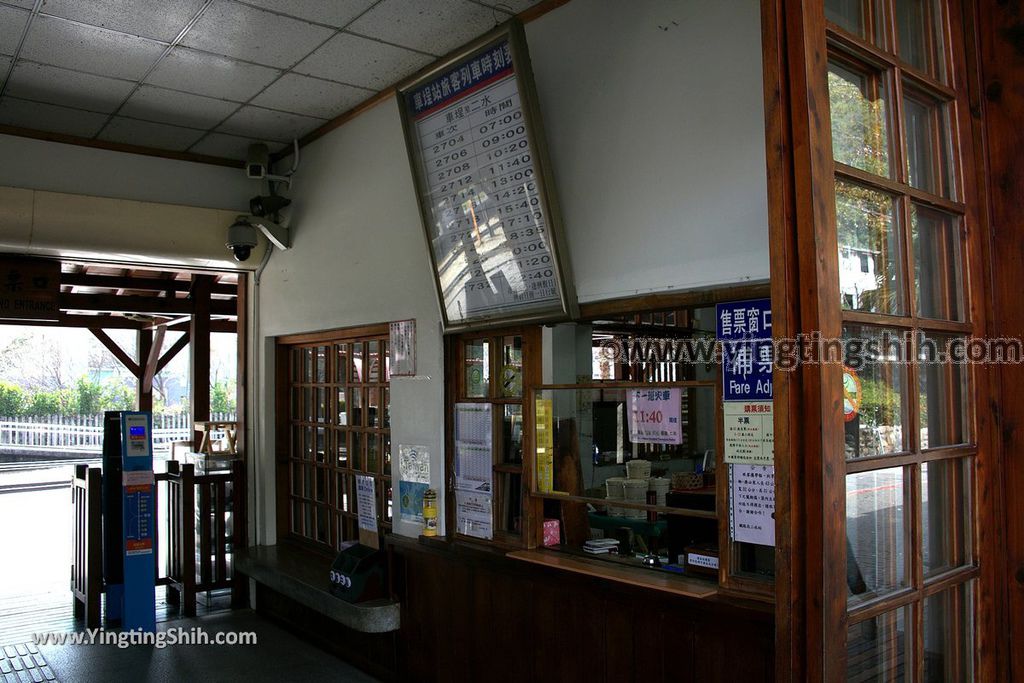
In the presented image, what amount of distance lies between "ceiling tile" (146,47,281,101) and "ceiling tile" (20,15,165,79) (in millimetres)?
85

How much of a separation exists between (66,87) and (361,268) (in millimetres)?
1829

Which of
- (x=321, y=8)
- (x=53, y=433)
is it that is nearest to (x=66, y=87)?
(x=321, y=8)

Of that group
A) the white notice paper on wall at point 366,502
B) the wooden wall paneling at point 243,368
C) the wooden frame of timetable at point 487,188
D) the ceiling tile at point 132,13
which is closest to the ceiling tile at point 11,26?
the ceiling tile at point 132,13

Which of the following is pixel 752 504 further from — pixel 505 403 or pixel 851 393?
pixel 505 403

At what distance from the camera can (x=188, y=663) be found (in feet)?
15.1

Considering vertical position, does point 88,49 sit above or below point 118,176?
above

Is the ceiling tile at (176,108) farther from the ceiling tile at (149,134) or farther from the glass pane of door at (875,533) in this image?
the glass pane of door at (875,533)

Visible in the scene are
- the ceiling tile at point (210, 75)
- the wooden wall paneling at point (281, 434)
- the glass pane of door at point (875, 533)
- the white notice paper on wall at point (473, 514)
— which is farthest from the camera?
the wooden wall paneling at point (281, 434)

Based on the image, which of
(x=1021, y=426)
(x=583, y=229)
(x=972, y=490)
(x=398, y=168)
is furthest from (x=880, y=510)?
(x=398, y=168)

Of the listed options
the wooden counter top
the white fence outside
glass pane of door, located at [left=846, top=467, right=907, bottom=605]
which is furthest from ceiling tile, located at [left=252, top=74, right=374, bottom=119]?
the white fence outside

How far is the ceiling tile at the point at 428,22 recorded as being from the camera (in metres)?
3.50

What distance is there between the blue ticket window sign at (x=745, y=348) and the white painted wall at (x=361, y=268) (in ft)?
5.62

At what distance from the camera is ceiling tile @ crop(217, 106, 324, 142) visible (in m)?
4.87

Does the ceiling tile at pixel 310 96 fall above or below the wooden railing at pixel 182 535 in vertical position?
above
